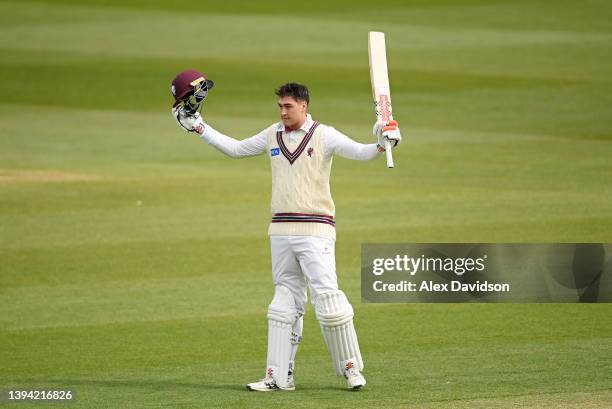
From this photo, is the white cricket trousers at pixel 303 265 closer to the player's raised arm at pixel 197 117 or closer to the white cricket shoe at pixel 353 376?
the white cricket shoe at pixel 353 376

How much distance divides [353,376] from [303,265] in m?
0.76

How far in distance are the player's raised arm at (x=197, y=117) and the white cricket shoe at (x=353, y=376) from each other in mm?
1500

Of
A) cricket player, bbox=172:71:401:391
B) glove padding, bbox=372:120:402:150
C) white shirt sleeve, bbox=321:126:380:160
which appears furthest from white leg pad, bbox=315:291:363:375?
glove padding, bbox=372:120:402:150

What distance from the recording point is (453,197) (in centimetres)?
1535

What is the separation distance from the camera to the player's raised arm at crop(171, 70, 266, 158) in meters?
8.37

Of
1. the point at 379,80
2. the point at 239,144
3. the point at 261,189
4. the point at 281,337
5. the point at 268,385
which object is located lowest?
the point at 268,385

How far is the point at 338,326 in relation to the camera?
26.1ft

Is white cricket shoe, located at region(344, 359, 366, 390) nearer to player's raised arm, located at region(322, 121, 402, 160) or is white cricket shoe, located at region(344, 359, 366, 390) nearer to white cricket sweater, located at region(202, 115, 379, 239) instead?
white cricket sweater, located at region(202, 115, 379, 239)

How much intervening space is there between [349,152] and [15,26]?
22.2 meters

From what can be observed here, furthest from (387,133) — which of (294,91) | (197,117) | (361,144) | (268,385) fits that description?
(268,385)

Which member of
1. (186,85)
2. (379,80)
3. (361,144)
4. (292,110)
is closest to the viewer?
(361,144)

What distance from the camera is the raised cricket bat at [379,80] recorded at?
805 centimetres

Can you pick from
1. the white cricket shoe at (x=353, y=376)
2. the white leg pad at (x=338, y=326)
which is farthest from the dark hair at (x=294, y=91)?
the white cricket shoe at (x=353, y=376)

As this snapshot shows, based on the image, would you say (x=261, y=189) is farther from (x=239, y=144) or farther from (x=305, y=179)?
(x=305, y=179)
